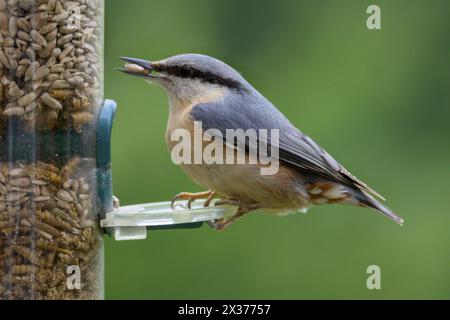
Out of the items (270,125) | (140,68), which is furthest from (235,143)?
(140,68)

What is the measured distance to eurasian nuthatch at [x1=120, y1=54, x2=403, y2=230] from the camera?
4.63m

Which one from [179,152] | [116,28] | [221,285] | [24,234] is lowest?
[221,285]

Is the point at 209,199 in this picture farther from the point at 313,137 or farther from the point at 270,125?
the point at 313,137

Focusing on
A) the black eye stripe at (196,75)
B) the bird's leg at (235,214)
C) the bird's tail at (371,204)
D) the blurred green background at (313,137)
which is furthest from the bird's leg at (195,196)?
the blurred green background at (313,137)

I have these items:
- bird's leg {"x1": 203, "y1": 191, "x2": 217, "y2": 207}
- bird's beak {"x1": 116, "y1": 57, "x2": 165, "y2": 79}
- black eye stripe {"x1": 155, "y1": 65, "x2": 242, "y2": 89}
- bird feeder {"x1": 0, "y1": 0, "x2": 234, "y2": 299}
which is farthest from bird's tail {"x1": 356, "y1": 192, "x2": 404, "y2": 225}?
bird's beak {"x1": 116, "y1": 57, "x2": 165, "y2": 79}

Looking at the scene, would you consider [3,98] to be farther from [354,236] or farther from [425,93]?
[425,93]

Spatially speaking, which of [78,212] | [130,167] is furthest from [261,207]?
[130,167]

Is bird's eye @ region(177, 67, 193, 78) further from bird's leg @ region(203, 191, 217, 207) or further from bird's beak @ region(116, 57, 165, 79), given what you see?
bird's leg @ region(203, 191, 217, 207)

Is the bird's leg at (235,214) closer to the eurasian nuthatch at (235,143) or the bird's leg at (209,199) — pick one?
the eurasian nuthatch at (235,143)

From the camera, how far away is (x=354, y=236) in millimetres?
6840

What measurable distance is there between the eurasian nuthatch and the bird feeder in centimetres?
31

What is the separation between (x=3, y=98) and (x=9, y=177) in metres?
0.32

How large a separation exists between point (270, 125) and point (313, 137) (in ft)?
6.90
